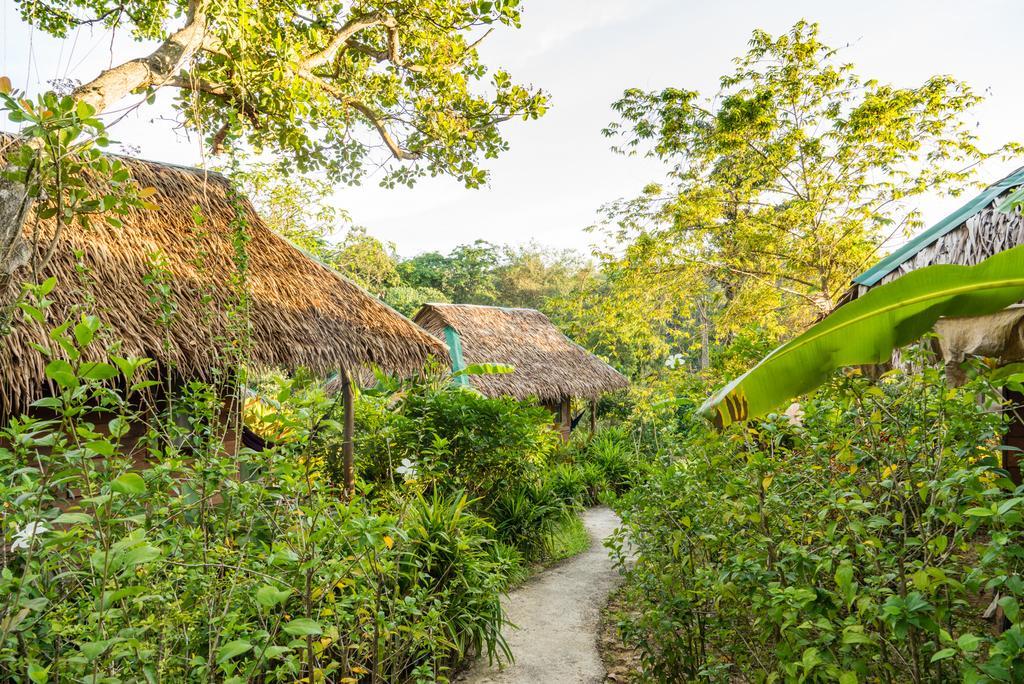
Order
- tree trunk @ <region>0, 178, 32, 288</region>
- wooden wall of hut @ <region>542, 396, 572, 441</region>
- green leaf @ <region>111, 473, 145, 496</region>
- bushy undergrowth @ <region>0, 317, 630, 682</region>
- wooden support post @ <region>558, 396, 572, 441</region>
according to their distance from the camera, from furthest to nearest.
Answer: wooden support post @ <region>558, 396, 572, 441</region> < wooden wall of hut @ <region>542, 396, 572, 441</region> < tree trunk @ <region>0, 178, 32, 288</region> < bushy undergrowth @ <region>0, 317, 630, 682</region> < green leaf @ <region>111, 473, 145, 496</region>

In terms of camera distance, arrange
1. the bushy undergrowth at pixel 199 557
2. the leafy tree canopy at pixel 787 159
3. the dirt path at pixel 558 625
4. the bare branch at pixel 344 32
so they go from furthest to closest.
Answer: the leafy tree canopy at pixel 787 159, the bare branch at pixel 344 32, the dirt path at pixel 558 625, the bushy undergrowth at pixel 199 557

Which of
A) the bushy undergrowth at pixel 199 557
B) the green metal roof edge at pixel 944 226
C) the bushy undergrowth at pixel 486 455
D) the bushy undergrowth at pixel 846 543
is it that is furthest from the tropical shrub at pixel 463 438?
the green metal roof edge at pixel 944 226

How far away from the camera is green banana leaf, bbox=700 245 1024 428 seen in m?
1.63


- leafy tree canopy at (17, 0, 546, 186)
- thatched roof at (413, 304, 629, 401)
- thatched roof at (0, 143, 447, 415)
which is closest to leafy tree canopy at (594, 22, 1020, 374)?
thatched roof at (413, 304, 629, 401)

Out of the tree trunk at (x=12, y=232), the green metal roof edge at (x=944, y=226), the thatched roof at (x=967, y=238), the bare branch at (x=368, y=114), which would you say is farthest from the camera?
the bare branch at (x=368, y=114)

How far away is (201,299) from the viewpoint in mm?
3225

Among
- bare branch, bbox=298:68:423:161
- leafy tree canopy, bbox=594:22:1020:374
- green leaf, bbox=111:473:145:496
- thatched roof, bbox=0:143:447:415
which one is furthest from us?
leafy tree canopy, bbox=594:22:1020:374

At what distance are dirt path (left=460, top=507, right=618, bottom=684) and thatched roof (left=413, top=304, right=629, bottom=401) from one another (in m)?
4.90

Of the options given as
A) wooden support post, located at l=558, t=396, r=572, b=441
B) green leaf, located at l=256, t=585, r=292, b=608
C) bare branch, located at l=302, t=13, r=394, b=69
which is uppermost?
bare branch, located at l=302, t=13, r=394, b=69

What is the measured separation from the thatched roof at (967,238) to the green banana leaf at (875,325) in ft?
3.38

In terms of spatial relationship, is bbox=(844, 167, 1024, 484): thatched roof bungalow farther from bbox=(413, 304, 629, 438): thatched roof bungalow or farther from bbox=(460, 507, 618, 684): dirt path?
bbox=(413, 304, 629, 438): thatched roof bungalow

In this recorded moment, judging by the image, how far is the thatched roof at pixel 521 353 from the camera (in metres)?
11.6

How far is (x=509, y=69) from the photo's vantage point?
246 inches

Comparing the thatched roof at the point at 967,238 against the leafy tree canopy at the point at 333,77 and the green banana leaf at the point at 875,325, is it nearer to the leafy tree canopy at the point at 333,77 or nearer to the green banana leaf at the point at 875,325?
the green banana leaf at the point at 875,325
